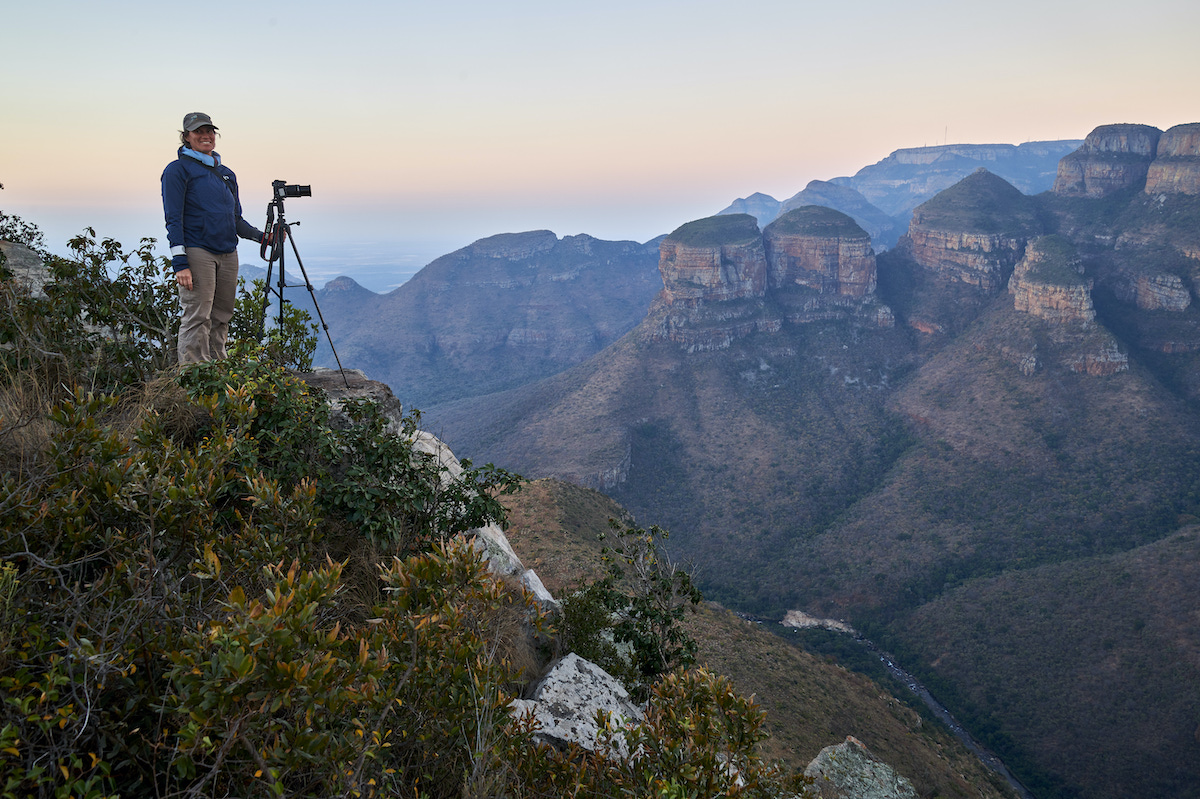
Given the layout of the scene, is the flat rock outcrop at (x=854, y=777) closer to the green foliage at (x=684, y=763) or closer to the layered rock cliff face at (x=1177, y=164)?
the green foliage at (x=684, y=763)

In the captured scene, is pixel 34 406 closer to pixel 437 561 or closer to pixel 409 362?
pixel 437 561

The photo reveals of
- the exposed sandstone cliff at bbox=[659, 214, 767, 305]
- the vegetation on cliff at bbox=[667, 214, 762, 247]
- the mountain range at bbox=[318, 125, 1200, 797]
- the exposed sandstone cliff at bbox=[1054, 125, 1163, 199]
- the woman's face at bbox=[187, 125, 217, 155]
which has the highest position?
the exposed sandstone cliff at bbox=[1054, 125, 1163, 199]

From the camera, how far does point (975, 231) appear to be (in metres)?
68.0

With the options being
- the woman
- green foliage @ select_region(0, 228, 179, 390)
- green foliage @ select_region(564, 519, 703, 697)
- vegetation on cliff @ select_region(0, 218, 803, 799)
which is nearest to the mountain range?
green foliage @ select_region(564, 519, 703, 697)

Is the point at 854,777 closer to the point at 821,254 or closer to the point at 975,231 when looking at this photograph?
the point at 821,254

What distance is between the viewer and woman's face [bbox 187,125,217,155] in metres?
5.74

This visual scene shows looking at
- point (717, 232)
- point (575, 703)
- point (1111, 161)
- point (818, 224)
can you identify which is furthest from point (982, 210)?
point (575, 703)

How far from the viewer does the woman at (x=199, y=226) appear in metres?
5.65

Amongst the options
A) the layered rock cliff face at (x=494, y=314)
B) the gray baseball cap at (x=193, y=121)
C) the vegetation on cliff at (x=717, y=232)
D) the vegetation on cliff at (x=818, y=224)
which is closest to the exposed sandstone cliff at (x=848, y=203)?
the layered rock cliff face at (x=494, y=314)

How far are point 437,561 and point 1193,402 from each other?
69266 mm

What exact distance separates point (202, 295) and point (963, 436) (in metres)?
59.4

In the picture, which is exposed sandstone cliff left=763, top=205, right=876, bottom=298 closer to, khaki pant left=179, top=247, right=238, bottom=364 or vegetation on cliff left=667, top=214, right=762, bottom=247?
vegetation on cliff left=667, top=214, right=762, bottom=247

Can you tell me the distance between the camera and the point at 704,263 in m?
73.0

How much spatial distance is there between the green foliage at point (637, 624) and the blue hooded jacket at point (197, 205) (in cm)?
602
